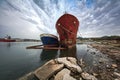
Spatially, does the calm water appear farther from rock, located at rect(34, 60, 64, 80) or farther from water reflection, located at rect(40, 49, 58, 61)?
rock, located at rect(34, 60, 64, 80)

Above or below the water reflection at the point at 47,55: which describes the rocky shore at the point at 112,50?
below

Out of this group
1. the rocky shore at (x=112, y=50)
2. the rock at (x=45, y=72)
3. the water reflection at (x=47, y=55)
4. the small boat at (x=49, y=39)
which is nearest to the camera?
the rock at (x=45, y=72)

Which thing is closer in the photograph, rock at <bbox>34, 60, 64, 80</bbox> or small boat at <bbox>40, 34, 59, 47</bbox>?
rock at <bbox>34, 60, 64, 80</bbox>

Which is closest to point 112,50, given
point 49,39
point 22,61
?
point 49,39

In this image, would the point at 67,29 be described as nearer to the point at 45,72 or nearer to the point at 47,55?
the point at 47,55

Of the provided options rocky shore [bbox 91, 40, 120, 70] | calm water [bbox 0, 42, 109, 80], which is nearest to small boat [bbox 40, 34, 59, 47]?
calm water [bbox 0, 42, 109, 80]

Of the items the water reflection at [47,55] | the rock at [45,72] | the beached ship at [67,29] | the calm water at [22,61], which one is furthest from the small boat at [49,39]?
the rock at [45,72]

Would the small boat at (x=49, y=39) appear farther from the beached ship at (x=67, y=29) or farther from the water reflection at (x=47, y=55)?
the water reflection at (x=47, y=55)

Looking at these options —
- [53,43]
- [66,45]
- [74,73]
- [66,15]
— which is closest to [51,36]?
[53,43]

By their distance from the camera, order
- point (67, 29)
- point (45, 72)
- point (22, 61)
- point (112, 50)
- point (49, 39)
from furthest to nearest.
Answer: point (49, 39) → point (112, 50) → point (67, 29) → point (22, 61) → point (45, 72)

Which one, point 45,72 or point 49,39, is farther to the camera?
point 49,39

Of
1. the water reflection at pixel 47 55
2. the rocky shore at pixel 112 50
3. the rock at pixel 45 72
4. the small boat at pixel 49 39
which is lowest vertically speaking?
the rocky shore at pixel 112 50

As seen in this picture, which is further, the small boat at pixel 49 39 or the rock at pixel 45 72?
the small boat at pixel 49 39

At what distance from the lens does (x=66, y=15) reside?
1695 cm
